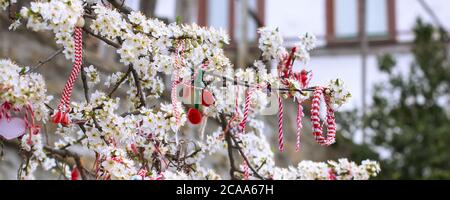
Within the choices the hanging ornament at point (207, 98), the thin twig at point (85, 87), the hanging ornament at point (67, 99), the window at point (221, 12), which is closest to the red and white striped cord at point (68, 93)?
the hanging ornament at point (67, 99)

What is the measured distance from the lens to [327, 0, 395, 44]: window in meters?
8.63

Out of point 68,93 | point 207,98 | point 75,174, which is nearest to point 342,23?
point 75,174

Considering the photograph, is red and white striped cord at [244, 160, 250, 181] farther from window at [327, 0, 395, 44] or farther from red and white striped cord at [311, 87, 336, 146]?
window at [327, 0, 395, 44]

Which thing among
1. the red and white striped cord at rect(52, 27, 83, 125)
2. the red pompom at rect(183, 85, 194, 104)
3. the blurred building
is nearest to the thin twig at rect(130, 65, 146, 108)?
the red pompom at rect(183, 85, 194, 104)

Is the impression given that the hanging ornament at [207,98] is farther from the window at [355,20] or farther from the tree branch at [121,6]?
the window at [355,20]

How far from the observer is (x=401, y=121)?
6660 mm

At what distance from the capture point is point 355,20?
29.1ft

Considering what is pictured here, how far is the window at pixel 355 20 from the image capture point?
28.3 feet

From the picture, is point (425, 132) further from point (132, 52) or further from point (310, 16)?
point (132, 52)

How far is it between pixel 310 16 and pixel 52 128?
206 inches
